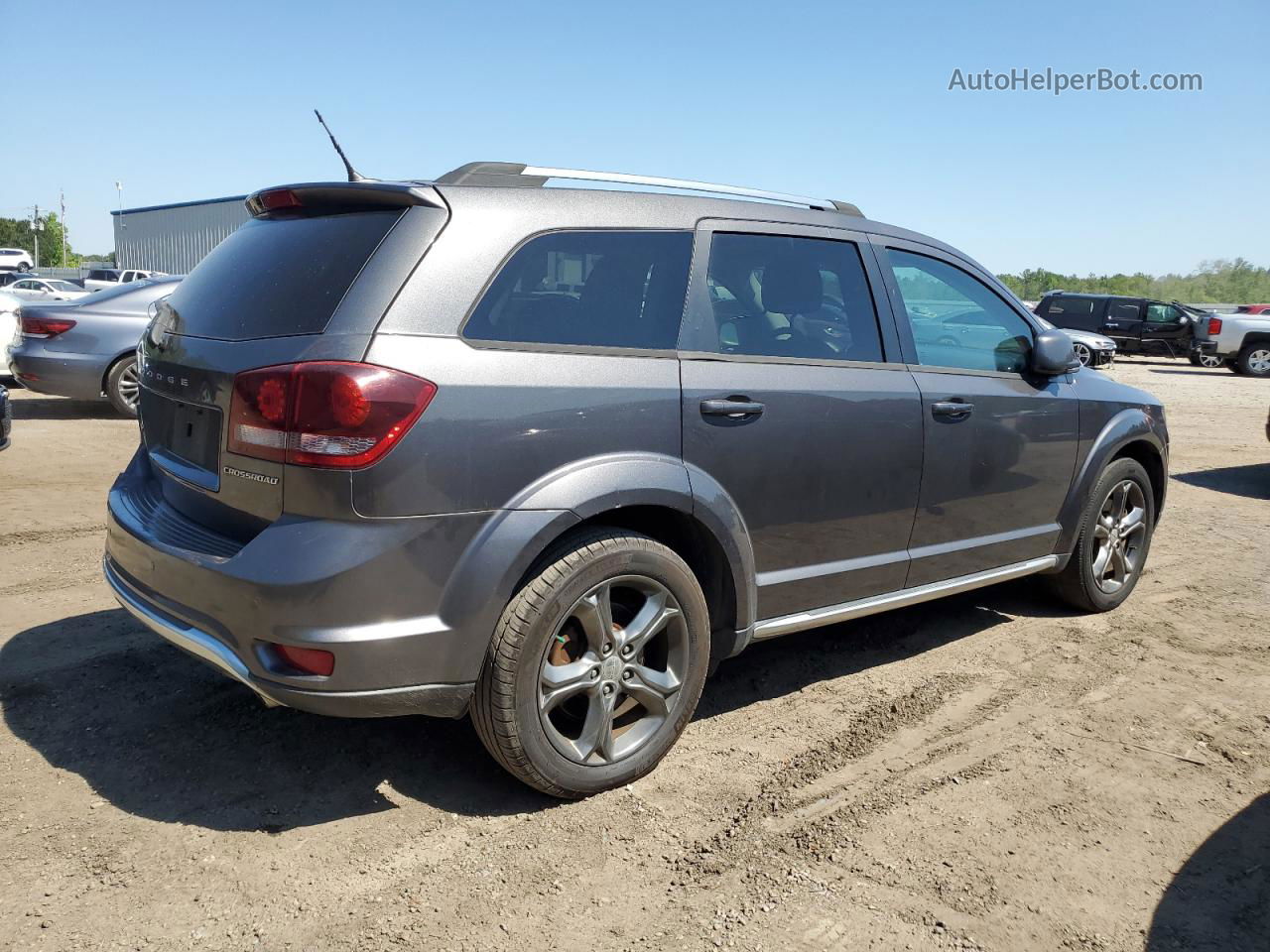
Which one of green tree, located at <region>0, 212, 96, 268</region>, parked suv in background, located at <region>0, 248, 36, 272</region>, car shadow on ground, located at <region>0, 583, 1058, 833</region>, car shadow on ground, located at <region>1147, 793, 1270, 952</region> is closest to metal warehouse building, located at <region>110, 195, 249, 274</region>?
parked suv in background, located at <region>0, 248, 36, 272</region>

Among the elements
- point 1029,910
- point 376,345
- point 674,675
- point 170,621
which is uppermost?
point 376,345

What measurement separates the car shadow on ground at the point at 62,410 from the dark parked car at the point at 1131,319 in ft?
70.4

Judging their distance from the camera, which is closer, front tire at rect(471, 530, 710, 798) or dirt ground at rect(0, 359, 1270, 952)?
dirt ground at rect(0, 359, 1270, 952)

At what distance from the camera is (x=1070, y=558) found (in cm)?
491

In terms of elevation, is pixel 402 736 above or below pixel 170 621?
below

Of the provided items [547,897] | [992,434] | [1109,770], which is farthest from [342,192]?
[1109,770]

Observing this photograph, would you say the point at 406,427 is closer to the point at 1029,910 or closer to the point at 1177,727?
the point at 1029,910

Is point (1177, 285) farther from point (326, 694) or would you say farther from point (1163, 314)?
point (326, 694)

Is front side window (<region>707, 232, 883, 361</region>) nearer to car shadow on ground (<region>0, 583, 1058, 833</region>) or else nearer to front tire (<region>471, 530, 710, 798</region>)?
front tire (<region>471, 530, 710, 798</region>)

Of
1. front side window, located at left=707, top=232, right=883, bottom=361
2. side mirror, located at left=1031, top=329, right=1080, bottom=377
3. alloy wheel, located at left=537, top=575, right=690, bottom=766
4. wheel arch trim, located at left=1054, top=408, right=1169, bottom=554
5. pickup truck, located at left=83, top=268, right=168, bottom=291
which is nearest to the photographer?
alloy wheel, located at left=537, top=575, right=690, bottom=766

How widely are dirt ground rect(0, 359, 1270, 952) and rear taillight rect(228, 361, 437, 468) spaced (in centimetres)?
112

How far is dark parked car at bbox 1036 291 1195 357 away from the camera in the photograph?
25.0 m

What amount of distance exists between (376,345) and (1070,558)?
12.2 ft

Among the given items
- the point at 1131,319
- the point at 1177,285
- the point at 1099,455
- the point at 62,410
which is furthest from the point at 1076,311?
the point at 1177,285
